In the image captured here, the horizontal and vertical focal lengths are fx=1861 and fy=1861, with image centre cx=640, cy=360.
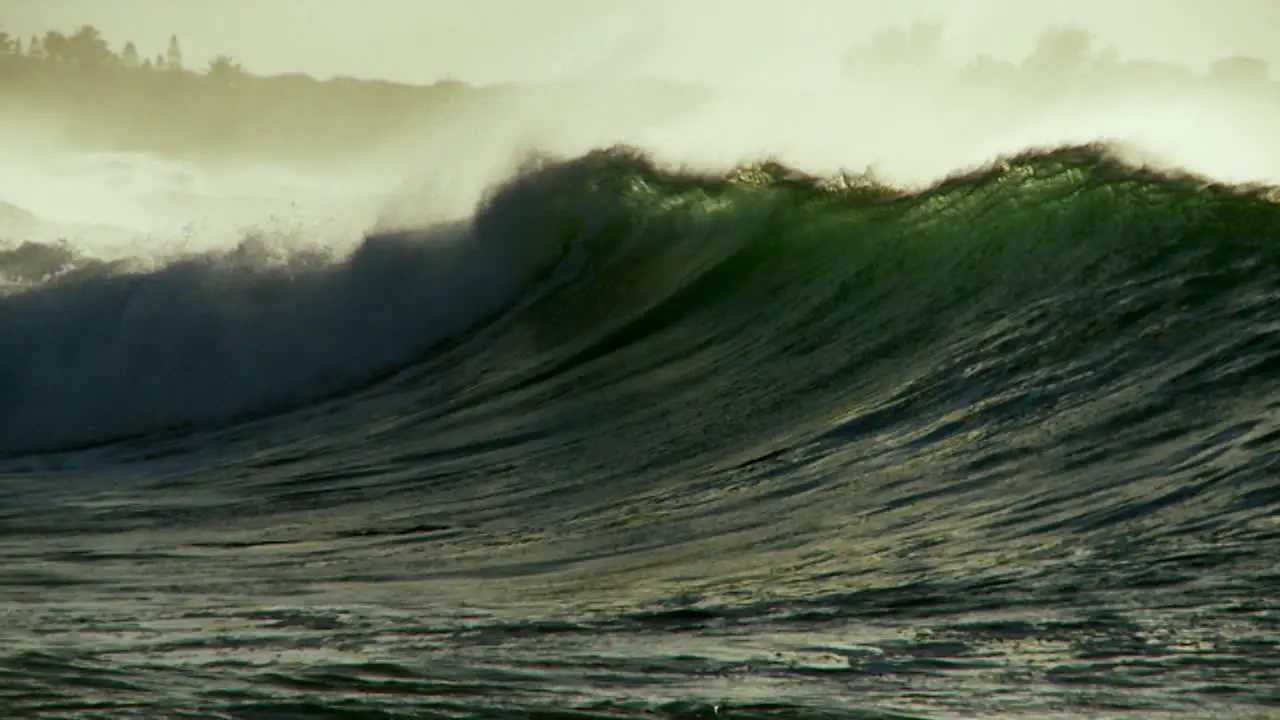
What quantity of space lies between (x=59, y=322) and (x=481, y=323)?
3.24m

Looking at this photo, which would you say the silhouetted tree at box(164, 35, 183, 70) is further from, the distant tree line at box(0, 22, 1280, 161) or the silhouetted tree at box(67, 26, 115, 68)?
the silhouetted tree at box(67, 26, 115, 68)

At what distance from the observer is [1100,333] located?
30.5ft

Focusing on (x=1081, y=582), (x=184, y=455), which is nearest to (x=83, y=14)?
(x=184, y=455)

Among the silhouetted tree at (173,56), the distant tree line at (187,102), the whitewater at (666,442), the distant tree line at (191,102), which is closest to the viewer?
the whitewater at (666,442)

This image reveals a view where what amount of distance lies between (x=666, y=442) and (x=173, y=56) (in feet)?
188

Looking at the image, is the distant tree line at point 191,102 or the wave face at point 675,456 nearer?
the wave face at point 675,456

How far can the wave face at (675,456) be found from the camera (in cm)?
526

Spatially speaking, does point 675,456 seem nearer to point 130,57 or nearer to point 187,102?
point 187,102

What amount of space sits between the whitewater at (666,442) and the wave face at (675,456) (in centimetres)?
3

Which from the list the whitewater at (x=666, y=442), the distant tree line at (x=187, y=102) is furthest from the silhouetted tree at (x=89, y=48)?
the whitewater at (x=666, y=442)

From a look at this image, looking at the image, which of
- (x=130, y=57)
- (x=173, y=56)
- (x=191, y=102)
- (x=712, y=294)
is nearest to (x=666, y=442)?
(x=712, y=294)

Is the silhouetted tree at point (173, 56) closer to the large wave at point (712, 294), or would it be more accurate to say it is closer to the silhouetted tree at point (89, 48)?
the silhouetted tree at point (89, 48)

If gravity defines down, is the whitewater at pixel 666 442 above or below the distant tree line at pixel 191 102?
below

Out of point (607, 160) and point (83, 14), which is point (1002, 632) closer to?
point (607, 160)
